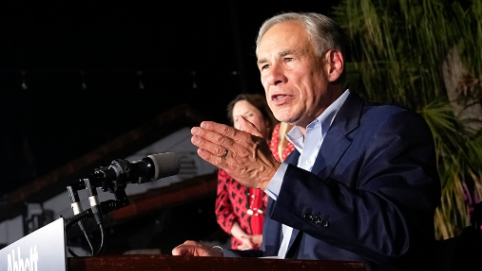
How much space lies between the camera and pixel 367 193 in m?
1.59

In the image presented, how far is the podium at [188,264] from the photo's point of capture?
1.28 meters

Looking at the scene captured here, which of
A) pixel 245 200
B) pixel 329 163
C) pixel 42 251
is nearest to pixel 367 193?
pixel 329 163

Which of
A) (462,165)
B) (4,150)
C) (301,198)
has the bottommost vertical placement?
(462,165)

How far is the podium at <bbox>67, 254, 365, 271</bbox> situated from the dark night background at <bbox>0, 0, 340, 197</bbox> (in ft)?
10.5

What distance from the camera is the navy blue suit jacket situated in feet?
5.03

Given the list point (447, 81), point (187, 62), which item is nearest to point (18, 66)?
point (187, 62)

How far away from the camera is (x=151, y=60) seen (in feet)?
15.4

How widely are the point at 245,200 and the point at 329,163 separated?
180 centimetres

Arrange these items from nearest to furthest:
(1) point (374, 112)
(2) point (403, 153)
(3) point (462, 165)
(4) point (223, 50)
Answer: (2) point (403, 153) → (1) point (374, 112) → (3) point (462, 165) → (4) point (223, 50)

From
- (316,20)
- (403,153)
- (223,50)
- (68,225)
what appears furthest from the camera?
(223,50)

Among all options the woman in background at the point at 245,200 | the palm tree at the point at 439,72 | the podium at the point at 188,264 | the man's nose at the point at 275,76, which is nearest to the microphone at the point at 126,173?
the podium at the point at 188,264

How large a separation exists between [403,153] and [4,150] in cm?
321

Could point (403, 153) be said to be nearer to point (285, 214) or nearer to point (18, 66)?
point (285, 214)

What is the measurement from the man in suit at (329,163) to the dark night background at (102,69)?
2.53 m
